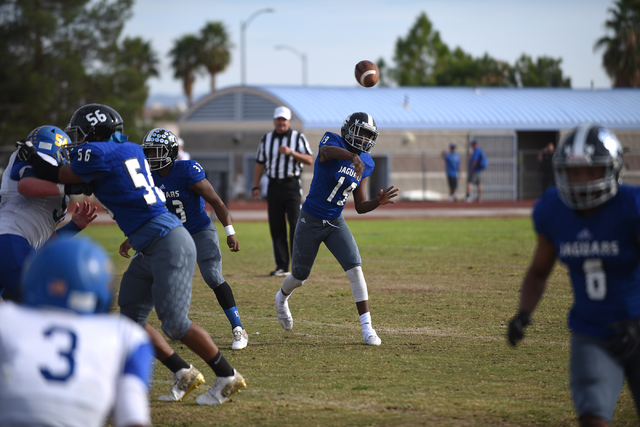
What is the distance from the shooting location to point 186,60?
66.1 meters

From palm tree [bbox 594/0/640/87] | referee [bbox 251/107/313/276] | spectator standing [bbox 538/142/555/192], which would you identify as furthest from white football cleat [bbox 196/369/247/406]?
palm tree [bbox 594/0/640/87]

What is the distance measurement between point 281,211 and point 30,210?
223 inches

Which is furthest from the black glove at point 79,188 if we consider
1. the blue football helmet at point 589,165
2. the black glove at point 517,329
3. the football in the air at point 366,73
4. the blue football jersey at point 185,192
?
the football in the air at point 366,73

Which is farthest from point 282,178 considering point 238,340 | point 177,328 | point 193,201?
point 177,328

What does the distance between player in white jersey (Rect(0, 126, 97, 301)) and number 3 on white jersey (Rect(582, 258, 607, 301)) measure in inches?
135

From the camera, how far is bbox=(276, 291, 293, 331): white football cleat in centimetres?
718

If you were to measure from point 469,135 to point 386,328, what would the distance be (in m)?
27.4

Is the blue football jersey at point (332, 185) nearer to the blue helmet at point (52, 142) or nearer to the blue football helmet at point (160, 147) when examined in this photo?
the blue football helmet at point (160, 147)

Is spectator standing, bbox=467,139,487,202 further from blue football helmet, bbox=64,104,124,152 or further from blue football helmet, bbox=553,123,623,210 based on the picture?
blue football helmet, bbox=553,123,623,210

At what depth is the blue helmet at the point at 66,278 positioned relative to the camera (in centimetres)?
261

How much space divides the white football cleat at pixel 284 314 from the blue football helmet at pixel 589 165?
158 inches

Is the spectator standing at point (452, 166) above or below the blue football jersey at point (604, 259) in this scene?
below

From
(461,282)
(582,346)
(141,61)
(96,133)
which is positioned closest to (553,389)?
(582,346)

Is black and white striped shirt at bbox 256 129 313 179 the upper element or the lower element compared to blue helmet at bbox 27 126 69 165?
lower
